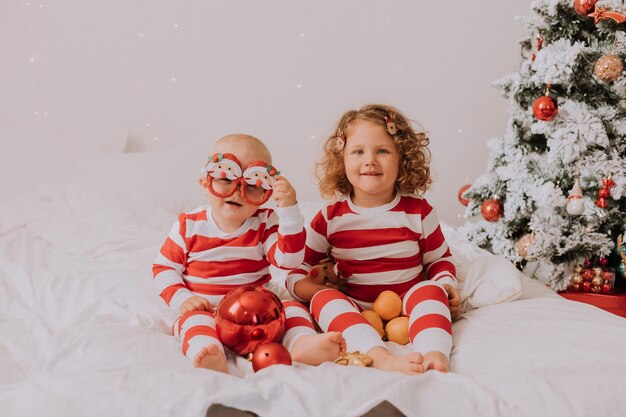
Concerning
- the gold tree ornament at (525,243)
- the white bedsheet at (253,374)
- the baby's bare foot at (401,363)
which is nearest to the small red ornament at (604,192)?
the gold tree ornament at (525,243)

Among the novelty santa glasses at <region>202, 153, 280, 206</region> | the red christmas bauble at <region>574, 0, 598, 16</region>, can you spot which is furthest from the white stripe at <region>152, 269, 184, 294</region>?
the red christmas bauble at <region>574, 0, 598, 16</region>

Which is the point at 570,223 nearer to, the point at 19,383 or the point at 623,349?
the point at 623,349

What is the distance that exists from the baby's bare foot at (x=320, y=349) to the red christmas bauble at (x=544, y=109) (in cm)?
126

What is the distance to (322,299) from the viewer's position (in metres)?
1.39

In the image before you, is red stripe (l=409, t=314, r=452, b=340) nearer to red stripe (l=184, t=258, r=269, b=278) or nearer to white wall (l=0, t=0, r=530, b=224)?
red stripe (l=184, t=258, r=269, b=278)

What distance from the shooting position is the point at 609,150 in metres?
2.03

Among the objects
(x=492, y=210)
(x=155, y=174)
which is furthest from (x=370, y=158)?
(x=155, y=174)

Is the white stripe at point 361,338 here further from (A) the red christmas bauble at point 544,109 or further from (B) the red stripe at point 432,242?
(A) the red christmas bauble at point 544,109

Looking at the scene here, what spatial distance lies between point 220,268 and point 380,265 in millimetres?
405

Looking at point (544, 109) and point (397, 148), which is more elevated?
point (544, 109)

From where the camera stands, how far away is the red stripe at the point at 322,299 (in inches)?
54.2

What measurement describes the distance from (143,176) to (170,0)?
2.87 ft

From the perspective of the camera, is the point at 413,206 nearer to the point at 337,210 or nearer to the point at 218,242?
the point at 337,210

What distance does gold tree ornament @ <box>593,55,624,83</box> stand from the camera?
6.30 feet
